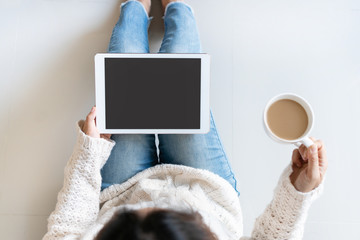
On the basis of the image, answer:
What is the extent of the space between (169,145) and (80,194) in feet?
0.74

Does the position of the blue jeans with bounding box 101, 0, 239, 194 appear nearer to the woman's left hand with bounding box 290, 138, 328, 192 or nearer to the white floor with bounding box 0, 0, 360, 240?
the white floor with bounding box 0, 0, 360, 240

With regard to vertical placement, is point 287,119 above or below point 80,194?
above

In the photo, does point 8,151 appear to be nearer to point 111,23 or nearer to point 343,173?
point 111,23

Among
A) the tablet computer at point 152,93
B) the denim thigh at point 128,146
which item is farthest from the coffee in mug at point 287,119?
the denim thigh at point 128,146

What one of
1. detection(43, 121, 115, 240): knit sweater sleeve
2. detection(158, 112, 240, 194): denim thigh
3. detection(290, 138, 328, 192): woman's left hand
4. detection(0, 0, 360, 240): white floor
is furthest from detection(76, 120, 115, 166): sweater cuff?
detection(290, 138, 328, 192): woman's left hand

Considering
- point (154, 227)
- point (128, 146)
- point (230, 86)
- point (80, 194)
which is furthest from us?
point (230, 86)

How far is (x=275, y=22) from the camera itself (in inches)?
37.9

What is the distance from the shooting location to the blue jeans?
2.53 feet

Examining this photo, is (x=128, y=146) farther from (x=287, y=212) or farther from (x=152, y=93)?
(x=287, y=212)

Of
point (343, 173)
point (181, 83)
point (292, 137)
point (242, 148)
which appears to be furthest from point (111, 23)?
point (343, 173)

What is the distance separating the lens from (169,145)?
794mm

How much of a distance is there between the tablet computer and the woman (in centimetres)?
4

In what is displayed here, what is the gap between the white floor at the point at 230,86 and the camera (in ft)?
3.03

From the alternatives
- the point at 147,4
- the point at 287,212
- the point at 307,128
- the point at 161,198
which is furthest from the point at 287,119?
the point at 147,4
